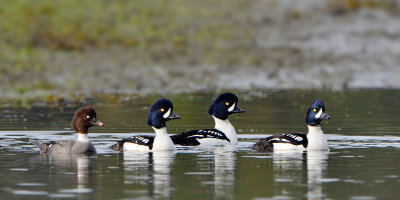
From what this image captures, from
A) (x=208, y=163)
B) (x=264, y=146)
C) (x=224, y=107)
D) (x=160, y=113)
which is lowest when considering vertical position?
(x=208, y=163)

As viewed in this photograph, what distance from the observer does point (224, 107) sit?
19516 mm

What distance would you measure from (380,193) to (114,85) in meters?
20.9

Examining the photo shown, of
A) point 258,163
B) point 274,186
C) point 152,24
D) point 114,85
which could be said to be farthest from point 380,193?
point 152,24

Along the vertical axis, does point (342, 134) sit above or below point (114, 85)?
below

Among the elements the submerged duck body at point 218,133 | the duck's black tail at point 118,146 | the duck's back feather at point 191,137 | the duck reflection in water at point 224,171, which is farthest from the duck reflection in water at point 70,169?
the submerged duck body at point 218,133

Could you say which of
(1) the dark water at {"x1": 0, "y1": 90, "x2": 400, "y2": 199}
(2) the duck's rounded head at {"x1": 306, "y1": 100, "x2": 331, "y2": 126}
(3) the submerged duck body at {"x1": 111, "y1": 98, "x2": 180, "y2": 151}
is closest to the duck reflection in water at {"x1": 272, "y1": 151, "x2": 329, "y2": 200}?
(1) the dark water at {"x1": 0, "y1": 90, "x2": 400, "y2": 199}

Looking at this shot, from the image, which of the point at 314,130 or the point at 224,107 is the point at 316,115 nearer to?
the point at 314,130

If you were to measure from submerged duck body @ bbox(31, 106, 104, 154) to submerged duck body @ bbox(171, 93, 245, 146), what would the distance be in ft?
5.86

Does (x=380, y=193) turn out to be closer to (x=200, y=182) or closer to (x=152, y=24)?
(x=200, y=182)

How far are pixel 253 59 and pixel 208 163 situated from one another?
71.5ft

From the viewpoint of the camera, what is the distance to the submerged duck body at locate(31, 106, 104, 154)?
54.2 ft

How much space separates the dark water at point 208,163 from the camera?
1228 cm

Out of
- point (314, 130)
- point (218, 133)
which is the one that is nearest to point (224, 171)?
point (314, 130)

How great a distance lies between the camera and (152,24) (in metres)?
40.1
